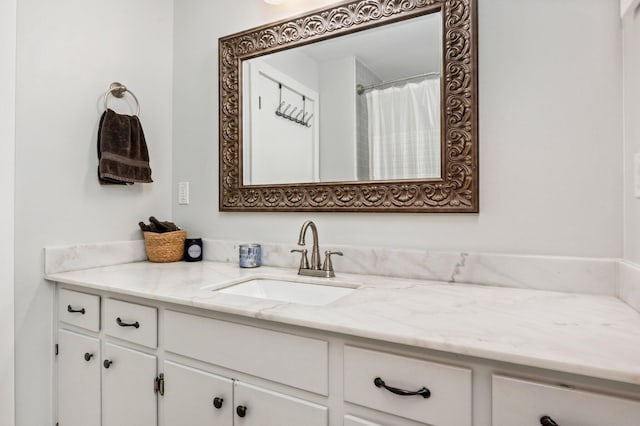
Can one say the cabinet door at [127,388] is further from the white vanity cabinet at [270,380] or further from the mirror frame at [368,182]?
the mirror frame at [368,182]

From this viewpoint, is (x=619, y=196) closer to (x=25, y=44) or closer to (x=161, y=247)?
(x=161, y=247)

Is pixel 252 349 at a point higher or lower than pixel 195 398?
higher

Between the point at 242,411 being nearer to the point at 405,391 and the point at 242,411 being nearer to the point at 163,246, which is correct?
the point at 405,391

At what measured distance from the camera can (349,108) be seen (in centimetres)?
150

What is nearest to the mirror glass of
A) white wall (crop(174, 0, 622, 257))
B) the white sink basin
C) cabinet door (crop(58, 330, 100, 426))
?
white wall (crop(174, 0, 622, 257))

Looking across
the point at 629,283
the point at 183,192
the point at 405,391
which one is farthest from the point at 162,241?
the point at 629,283

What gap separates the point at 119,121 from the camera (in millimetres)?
1711

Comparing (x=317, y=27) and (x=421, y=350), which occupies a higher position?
(x=317, y=27)

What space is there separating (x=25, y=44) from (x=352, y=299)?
1.66 meters

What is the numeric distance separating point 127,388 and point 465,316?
1198 millimetres

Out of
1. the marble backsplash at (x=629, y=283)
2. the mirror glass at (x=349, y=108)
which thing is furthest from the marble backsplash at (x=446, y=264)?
the mirror glass at (x=349, y=108)

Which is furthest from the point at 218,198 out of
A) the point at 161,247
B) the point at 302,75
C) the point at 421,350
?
the point at 421,350

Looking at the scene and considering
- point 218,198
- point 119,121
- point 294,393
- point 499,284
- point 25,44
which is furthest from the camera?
point 218,198

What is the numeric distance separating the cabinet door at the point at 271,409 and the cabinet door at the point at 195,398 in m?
0.04
